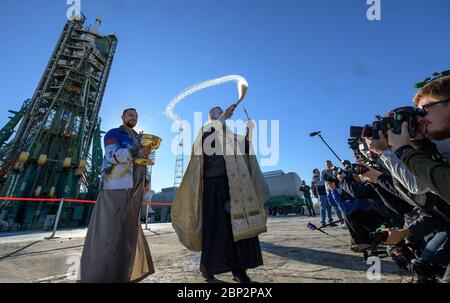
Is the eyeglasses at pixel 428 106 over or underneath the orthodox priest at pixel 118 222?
over

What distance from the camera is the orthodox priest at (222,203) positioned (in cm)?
253

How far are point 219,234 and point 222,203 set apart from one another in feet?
1.14

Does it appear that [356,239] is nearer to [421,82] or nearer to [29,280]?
[421,82]

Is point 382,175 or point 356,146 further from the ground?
point 356,146

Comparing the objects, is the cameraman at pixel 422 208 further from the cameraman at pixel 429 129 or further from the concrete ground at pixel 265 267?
the concrete ground at pixel 265 267

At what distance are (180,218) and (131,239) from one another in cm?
63

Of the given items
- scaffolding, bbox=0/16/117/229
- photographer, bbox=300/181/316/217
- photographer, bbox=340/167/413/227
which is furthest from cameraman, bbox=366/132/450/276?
scaffolding, bbox=0/16/117/229

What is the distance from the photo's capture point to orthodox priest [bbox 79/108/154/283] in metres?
2.22

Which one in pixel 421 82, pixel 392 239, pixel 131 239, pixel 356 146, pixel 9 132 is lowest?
pixel 131 239

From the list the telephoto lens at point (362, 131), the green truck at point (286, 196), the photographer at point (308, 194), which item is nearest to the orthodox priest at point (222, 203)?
the telephoto lens at point (362, 131)

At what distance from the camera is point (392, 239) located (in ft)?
6.95

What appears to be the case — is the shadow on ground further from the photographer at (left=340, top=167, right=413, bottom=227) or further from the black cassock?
the black cassock

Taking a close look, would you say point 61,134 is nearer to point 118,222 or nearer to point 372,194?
Answer: point 118,222

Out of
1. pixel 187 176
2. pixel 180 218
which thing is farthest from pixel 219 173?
pixel 180 218
